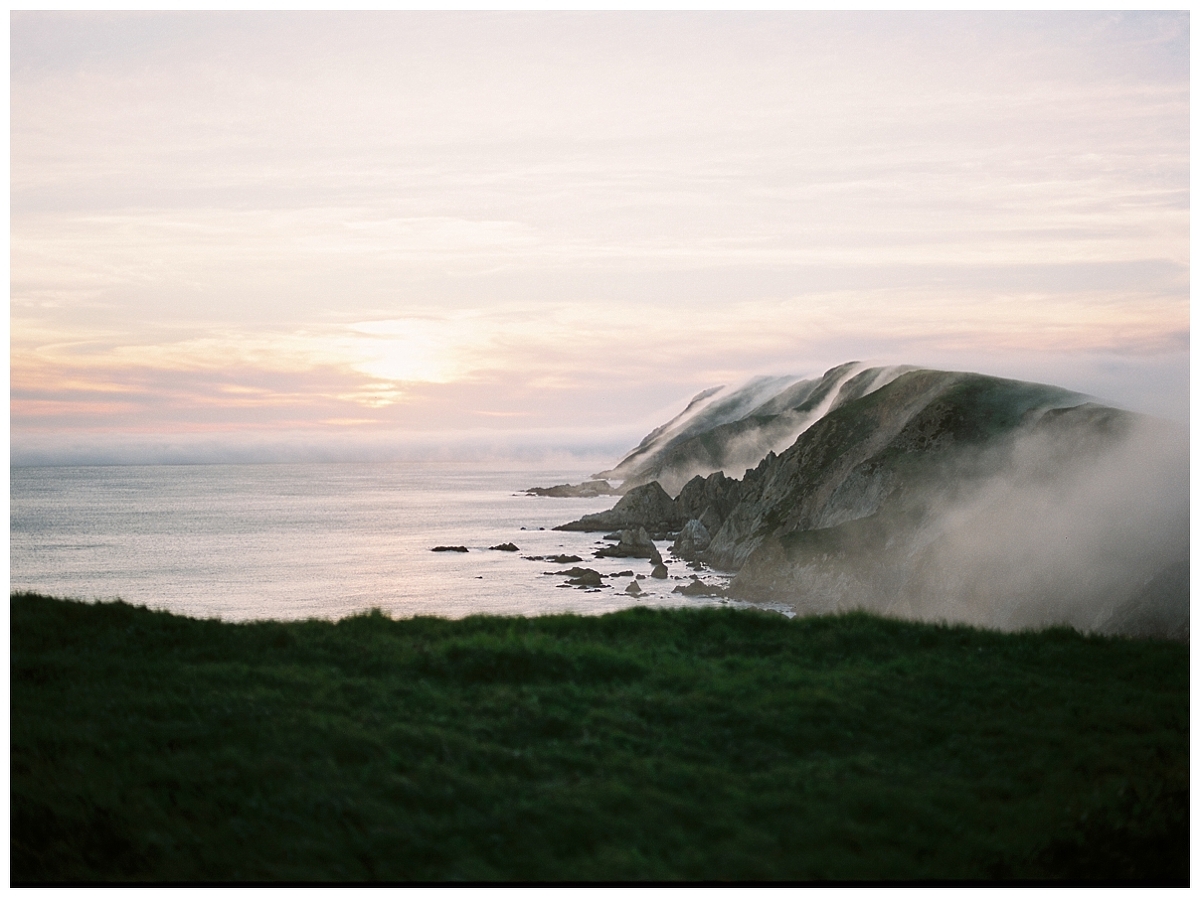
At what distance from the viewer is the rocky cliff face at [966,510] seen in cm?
4384

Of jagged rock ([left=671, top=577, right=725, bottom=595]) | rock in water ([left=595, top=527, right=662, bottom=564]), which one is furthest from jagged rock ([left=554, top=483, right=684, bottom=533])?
jagged rock ([left=671, top=577, right=725, bottom=595])

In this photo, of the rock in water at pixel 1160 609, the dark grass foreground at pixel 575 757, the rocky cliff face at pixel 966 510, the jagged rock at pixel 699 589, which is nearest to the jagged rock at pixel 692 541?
the rocky cliff face at pixel 966 510

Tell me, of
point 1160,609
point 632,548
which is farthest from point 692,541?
point 1160,609

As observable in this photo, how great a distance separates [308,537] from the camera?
122125 millimetres

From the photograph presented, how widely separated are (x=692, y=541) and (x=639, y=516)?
1233 inches

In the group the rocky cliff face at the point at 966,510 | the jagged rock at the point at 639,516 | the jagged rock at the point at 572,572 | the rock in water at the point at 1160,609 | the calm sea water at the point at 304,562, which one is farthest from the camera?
the jagged rock at the point at 639,516

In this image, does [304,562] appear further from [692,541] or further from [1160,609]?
[1160,609]

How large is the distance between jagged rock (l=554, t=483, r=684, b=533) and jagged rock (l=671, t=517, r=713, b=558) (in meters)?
24.2

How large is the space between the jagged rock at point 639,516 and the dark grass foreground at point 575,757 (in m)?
117

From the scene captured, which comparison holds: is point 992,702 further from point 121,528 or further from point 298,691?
point 121,528

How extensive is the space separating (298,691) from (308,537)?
387 feet

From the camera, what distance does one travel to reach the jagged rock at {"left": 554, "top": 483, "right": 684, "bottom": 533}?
131 metres

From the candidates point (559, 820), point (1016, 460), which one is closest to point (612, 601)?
point (1016, 460)

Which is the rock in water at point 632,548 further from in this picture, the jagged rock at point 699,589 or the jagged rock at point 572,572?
the jagged rock at point 699,589
